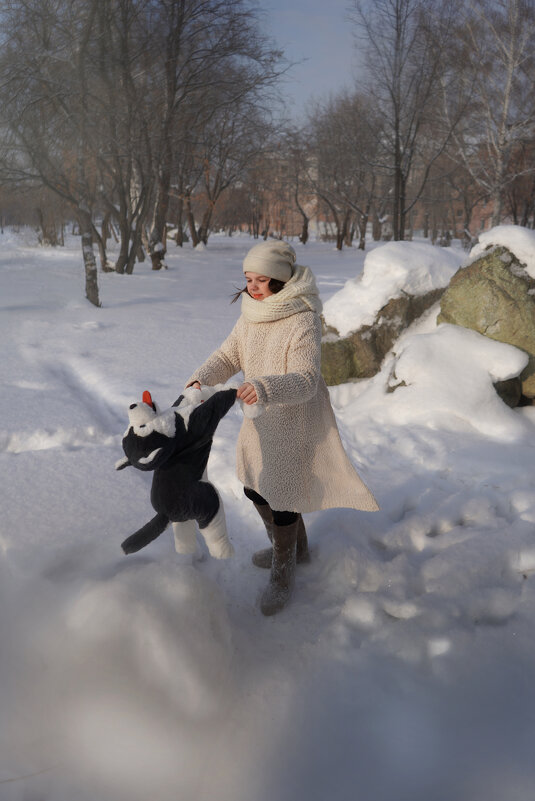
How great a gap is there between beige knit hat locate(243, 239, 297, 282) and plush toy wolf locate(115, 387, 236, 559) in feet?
1.71

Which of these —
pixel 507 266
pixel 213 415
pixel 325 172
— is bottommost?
pixel 213 415

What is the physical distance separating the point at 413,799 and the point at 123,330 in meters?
6.53

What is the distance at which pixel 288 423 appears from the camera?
6.93 ft

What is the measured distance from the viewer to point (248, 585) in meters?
2.44

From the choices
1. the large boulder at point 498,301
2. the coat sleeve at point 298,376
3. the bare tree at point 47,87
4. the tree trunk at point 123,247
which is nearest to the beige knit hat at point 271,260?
the coat sleeve at point 298,376

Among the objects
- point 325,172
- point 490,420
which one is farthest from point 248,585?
point 325,172

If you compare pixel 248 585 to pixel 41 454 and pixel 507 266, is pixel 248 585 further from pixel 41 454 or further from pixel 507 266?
pixel 507 266

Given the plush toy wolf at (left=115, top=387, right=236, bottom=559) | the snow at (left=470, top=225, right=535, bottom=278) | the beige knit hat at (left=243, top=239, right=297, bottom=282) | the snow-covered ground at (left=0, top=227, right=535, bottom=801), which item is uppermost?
the snow at (left=470, top=225, right=535, bottom=278)

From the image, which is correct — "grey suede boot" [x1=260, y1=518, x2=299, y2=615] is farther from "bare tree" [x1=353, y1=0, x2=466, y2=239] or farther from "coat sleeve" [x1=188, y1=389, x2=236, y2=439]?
"bare tree" [x1=353, y1=0, x2=466, y2=239]

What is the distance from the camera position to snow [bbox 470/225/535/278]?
4672 mm

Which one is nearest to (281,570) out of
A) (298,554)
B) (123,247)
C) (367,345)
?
(298,554)

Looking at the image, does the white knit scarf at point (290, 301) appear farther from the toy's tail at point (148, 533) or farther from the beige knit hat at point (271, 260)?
the toy's tail at point (148, 533)

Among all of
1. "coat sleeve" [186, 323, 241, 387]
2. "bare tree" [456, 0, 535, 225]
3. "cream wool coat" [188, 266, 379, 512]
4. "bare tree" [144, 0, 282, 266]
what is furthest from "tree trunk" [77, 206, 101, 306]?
"bare tree" [456, 0, 535, 225]

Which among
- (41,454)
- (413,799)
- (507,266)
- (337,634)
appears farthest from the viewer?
(507,266)
